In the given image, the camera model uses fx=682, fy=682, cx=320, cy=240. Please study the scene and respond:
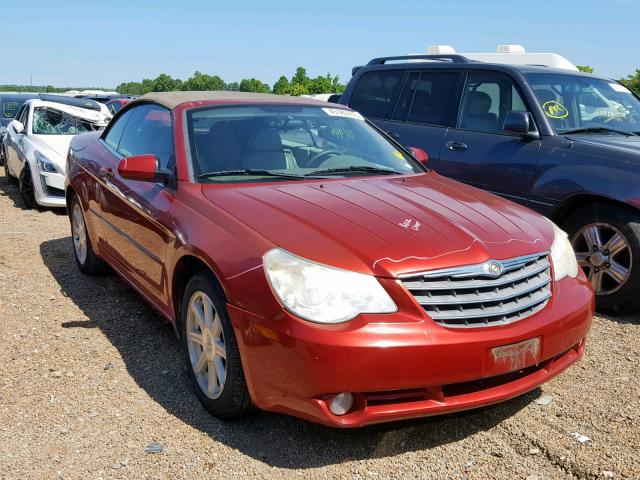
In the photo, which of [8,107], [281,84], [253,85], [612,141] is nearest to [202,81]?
[253,85]

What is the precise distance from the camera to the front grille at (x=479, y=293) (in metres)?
2.82

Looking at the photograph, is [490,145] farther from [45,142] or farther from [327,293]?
[45,142]

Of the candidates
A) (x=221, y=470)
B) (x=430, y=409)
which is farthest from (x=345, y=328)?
(x=221, y=470)

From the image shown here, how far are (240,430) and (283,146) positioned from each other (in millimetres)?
1747

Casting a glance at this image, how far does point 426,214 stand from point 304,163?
3.38 feet

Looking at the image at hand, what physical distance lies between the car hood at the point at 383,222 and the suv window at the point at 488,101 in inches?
83.5

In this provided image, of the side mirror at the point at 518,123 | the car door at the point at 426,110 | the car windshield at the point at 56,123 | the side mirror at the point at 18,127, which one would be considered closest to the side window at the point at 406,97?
the car door at the point at 426,110

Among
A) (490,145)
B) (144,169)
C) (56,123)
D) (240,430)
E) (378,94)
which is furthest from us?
(56,123)

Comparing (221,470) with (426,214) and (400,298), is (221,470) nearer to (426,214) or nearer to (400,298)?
(400,298)

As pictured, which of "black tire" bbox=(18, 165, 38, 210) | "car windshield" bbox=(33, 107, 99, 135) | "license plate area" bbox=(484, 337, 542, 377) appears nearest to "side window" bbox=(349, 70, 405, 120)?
"license plate area" bbox=(484, 337, 542, 377)

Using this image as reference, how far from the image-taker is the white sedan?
905 cm

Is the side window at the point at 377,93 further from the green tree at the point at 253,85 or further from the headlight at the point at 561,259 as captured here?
the green tree at the point at 253,85

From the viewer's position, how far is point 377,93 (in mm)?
7168

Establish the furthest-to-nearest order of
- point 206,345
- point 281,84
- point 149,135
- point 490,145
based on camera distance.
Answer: point 281,84, point 490,145, point 149,135, point 206,345
